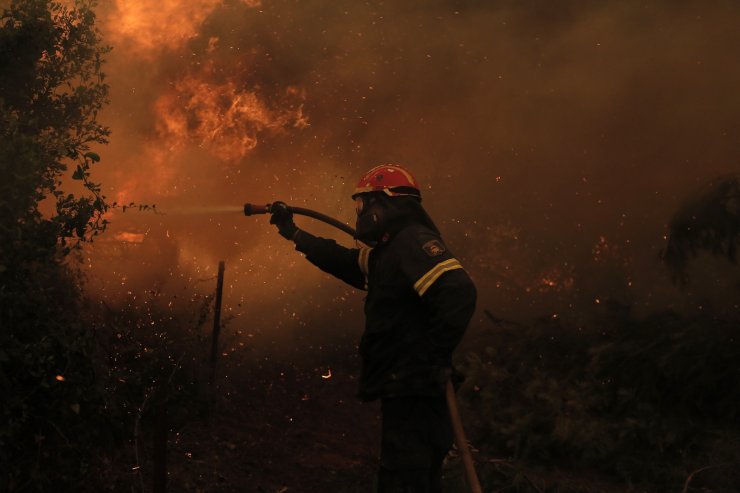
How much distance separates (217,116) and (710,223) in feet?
27.2

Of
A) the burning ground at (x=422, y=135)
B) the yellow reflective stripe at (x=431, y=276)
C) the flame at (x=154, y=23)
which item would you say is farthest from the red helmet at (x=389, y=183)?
the flame at (x=154, y=23)

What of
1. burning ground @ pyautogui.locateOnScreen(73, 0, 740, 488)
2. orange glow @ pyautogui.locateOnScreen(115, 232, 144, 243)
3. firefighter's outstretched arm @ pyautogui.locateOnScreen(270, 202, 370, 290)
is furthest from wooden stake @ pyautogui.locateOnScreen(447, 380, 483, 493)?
orange glow @ pyautogui.locateOnScreen(115, 232, 144, 243)

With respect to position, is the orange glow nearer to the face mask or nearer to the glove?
the glove

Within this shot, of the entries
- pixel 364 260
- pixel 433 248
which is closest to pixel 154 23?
pixel 364 260

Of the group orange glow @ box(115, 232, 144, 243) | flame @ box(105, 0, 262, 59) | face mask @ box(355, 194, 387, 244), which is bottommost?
face mask @ box(355, 194, 387, 244)

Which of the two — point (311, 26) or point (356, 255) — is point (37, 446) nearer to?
point (356, 255)

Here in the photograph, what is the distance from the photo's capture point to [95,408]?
482 cm

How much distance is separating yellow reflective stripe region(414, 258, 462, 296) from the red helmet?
692 millimetres

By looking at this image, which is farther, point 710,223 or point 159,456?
point 710,223

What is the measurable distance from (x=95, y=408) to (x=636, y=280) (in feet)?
26.0

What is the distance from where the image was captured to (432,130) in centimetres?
1384

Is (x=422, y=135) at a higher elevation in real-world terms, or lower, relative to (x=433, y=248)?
higher

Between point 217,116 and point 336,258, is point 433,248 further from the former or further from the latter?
point 217,116

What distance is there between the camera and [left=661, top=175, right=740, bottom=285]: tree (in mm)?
7230
